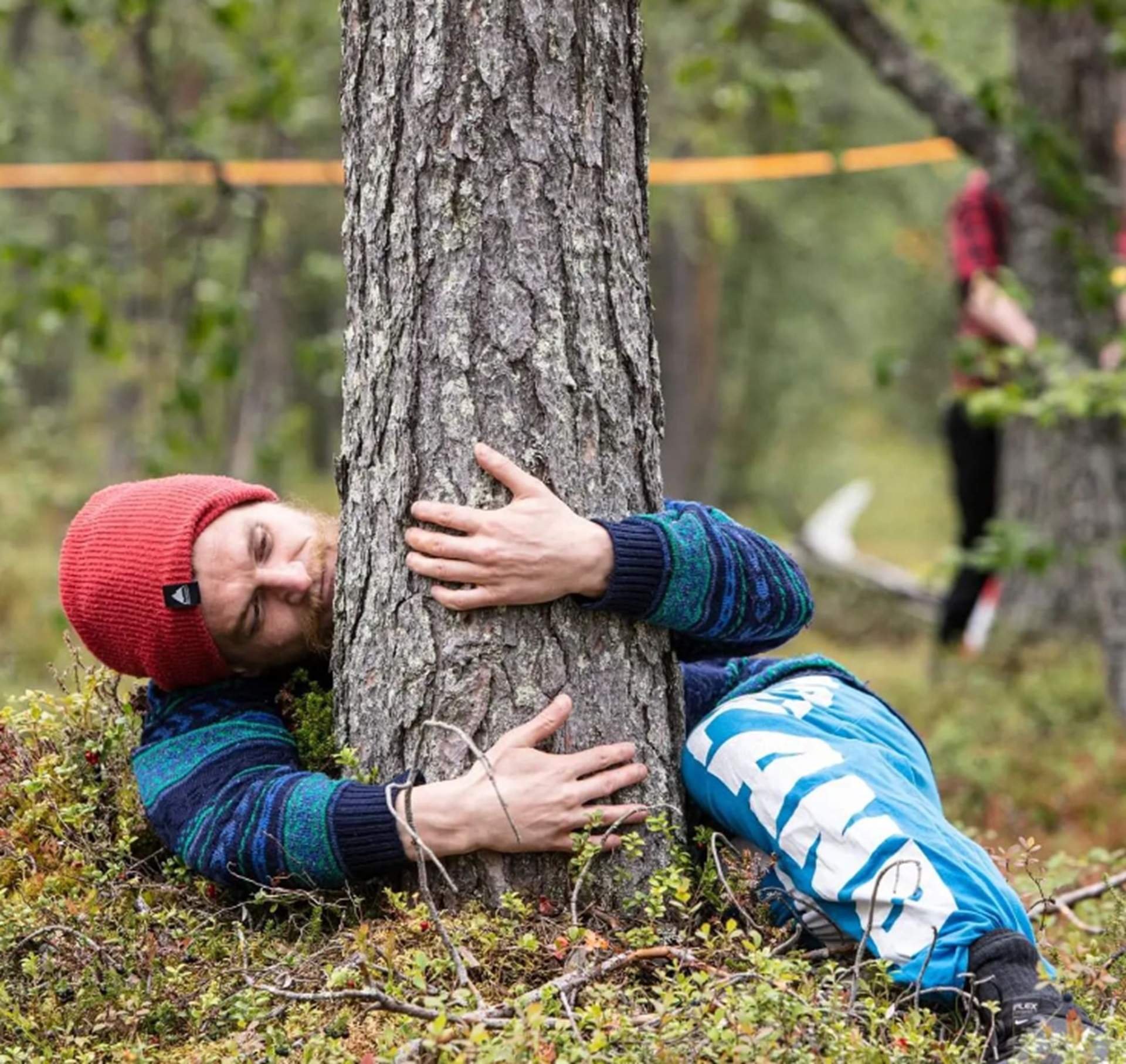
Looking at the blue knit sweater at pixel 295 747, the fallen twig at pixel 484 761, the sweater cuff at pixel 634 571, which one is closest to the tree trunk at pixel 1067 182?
the blue knit sweater at pixel 295 747

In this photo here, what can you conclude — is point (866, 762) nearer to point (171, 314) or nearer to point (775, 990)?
point (775, 990)

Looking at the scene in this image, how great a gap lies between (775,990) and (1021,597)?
6.33 meters

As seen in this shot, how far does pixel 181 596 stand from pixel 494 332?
0.85 meters

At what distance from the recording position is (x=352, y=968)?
237 cm

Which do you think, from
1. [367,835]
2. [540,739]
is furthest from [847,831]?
[367,835]

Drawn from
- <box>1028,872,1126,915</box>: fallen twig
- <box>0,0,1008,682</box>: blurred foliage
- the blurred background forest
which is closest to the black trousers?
the blurred background forest

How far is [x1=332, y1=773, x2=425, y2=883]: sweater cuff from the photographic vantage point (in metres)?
2.56

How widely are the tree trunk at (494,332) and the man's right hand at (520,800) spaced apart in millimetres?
54

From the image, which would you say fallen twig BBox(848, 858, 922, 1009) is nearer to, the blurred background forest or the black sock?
the black sock

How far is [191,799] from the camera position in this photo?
272 cm

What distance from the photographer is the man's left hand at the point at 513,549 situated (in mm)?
2529

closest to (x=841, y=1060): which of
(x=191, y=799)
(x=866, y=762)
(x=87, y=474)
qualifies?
(x=866, y=762)

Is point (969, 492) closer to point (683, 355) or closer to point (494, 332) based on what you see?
point (494, 332)

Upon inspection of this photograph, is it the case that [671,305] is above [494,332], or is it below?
above
